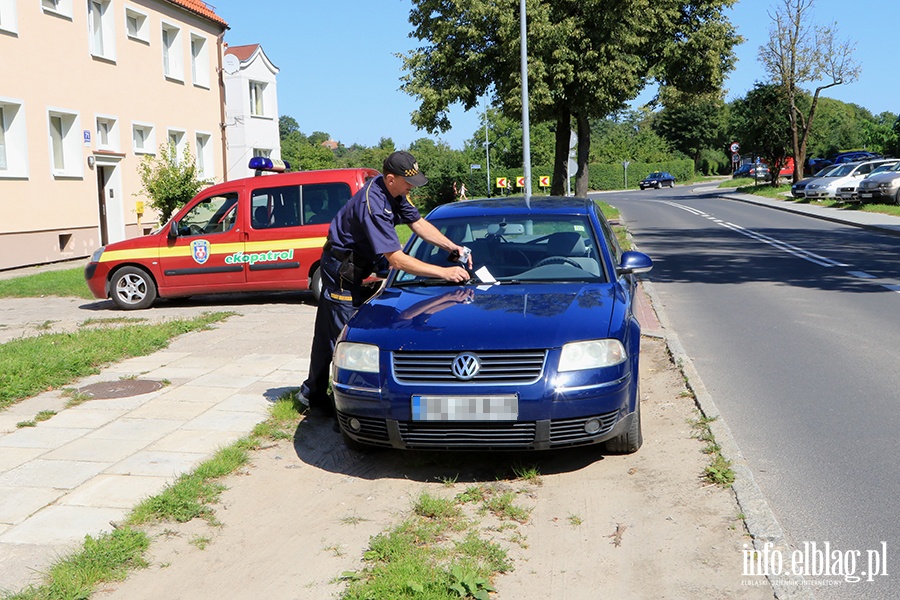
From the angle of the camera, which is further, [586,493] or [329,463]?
[329,463]

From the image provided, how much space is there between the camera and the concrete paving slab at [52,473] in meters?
5.27

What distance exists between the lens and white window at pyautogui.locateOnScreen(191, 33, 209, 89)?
100ft

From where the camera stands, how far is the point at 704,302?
12414 millimetres

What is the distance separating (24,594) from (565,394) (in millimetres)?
2709

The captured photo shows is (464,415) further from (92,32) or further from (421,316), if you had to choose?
(92,32)

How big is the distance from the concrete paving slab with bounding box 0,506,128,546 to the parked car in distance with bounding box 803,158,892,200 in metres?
37.9

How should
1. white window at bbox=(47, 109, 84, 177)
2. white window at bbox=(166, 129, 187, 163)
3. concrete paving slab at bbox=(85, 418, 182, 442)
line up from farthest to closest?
white window at bbox=(166, 129, 187, 163)
white window at bbox=(47, 109, 84, 177)
concrete paving slab at bbox=(85, 418, 182, 442)

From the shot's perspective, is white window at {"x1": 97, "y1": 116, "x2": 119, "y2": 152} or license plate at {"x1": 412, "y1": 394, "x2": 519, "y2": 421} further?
white window at {"x1": 97, "y1": 116, "x2": 119, "y2": 152}

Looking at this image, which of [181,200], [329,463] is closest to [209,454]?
[329,463]

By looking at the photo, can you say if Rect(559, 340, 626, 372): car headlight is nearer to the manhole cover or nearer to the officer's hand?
the officer's hand

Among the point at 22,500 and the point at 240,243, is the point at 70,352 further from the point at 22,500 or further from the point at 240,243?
the point at 240,243

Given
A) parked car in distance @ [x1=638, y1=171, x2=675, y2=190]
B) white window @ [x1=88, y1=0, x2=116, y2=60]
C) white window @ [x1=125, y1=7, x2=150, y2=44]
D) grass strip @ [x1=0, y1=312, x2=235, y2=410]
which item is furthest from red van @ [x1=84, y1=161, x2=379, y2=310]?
parked car in distance @ [x1=638, y1=171, x2=675, y2=190]

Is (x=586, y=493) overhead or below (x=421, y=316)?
below

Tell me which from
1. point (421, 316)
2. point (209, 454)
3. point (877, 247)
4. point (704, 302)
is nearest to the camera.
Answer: point (421, 316)
